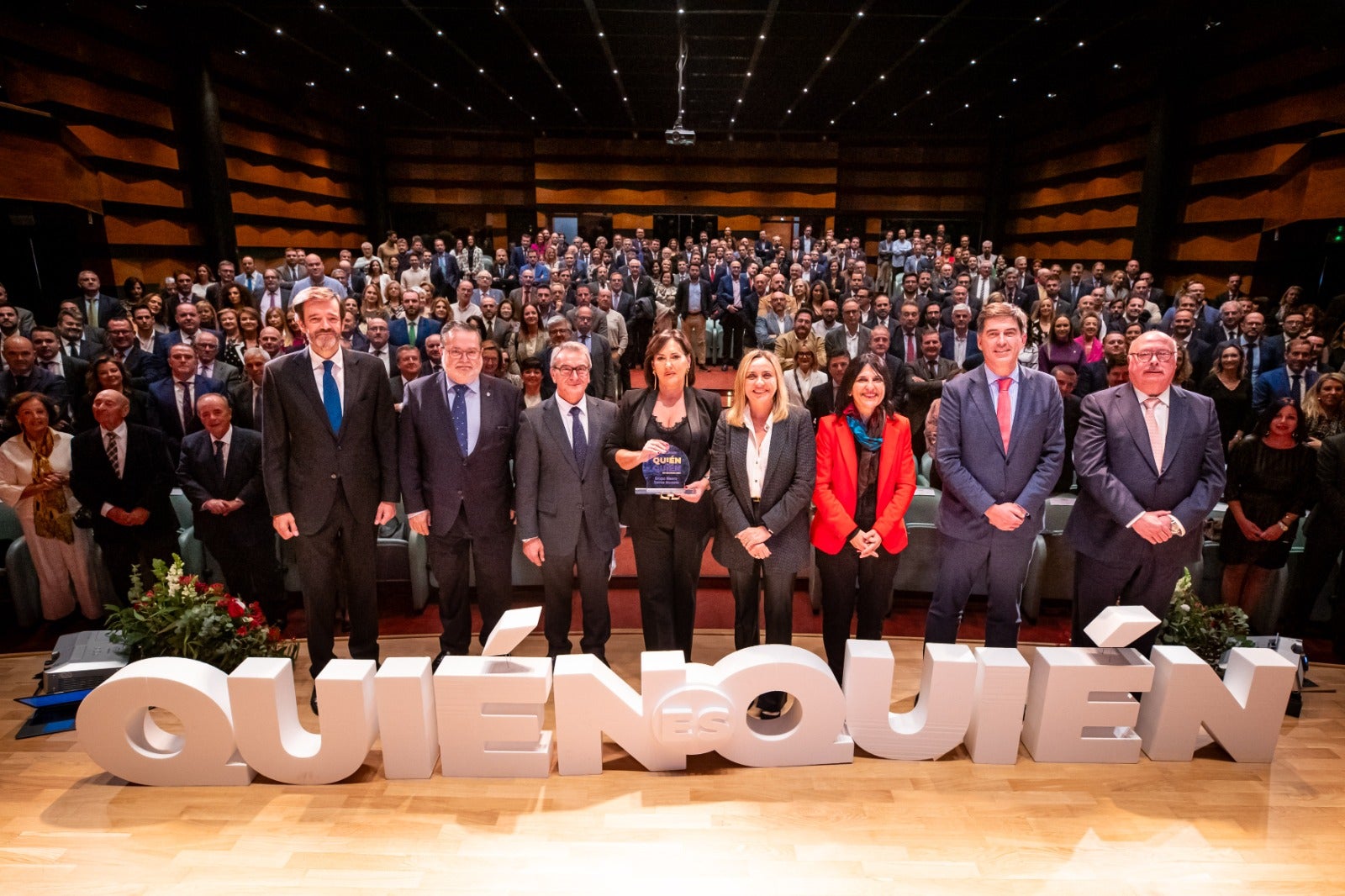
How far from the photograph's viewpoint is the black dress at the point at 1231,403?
4.73 meters

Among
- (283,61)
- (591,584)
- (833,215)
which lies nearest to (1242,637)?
(591,584)

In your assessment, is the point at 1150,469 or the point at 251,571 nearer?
the point at 1150,469

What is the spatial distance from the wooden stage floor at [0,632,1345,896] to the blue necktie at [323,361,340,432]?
1296 millimetres

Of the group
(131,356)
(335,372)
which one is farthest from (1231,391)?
(131,356)

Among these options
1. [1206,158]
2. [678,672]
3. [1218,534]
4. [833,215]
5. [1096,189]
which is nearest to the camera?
[678,672]

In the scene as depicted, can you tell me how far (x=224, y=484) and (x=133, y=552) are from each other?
29.7 inches

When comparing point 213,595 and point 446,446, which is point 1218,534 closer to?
point 446,446

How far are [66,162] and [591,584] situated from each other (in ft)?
26.0

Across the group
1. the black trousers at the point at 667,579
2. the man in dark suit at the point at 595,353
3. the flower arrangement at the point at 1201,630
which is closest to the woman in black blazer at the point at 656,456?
the black trousers at the point at 667,579

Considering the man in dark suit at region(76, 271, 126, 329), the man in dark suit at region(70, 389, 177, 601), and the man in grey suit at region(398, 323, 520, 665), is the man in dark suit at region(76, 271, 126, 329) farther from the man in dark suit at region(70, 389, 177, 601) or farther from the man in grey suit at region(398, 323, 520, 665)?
the man in grey suit at region(398, 323, 520, 665)

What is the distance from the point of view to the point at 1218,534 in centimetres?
362

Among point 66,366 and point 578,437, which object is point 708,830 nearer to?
point 578,437

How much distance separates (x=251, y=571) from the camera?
3416 millimetres

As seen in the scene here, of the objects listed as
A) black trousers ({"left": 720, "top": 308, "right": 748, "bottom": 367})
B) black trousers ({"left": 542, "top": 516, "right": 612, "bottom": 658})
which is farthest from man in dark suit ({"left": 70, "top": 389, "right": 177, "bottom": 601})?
black trousers ({"left": 720, "top": 308, "right": 748, "bottom": 367})
